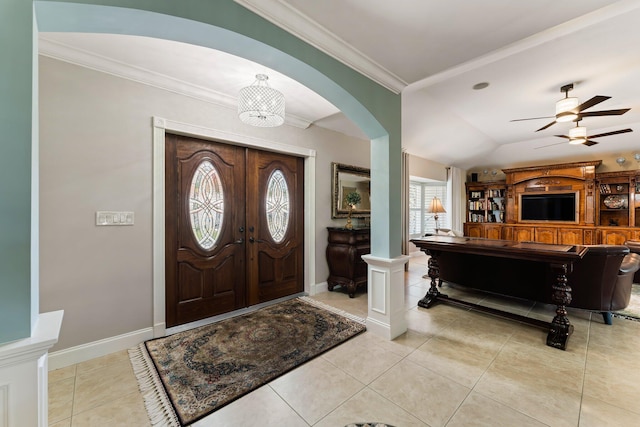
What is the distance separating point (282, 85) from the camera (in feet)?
8.64

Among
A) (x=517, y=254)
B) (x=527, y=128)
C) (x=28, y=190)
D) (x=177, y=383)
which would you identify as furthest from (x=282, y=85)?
(x=527, y=128)

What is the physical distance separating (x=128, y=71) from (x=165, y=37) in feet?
3.91

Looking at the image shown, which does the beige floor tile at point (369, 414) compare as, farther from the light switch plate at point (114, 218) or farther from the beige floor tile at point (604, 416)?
the light switch plate at point (114, 218)

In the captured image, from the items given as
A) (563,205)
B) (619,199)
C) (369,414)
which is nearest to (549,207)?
(563,205)

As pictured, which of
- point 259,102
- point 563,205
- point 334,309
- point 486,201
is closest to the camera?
point 259,102

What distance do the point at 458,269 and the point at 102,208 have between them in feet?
13.9

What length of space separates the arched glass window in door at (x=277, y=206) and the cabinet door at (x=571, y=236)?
6.57 meters

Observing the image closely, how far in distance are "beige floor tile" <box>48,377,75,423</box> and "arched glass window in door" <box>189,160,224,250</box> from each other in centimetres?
141

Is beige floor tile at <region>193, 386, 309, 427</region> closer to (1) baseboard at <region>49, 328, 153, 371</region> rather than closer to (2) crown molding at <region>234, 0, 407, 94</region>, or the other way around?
(1) baseboard at <region>49, 328, 153, 371</region>

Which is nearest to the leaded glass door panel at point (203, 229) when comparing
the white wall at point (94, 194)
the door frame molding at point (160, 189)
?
the door frame molding at point (160, 189)

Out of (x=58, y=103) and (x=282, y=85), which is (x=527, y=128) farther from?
(x=58, y=103)

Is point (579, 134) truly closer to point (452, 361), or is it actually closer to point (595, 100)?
point (595, 100)

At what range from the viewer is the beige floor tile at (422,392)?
1.56 metres

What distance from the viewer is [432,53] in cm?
211
